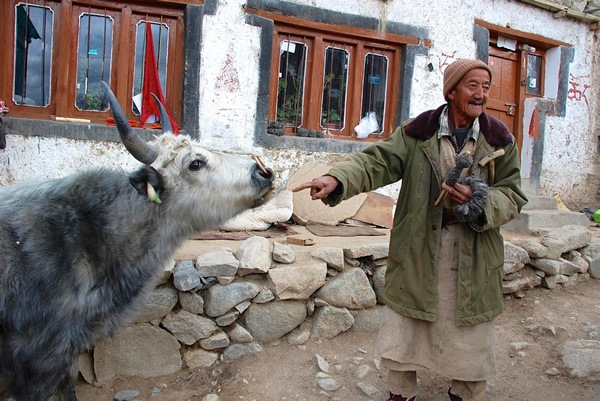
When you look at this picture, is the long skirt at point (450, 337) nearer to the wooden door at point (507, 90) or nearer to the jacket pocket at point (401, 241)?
the jacket pocket at point (401, 241)

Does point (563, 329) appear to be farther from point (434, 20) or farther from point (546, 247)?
point (434, 20)

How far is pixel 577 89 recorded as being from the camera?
8.50 meters

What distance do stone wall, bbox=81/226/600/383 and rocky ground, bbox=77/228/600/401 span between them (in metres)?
0.09

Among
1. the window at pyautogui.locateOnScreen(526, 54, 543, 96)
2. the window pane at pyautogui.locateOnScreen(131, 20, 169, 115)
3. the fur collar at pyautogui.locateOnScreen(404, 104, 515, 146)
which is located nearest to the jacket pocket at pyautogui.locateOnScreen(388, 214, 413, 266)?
the fur collar at pyautogui.locateOnScreen(404, 104, 515, 146)

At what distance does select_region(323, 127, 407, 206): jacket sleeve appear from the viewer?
2674mm

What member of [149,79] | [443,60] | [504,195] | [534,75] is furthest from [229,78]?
[534,75]

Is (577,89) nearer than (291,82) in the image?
No

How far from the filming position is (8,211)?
8.56ft

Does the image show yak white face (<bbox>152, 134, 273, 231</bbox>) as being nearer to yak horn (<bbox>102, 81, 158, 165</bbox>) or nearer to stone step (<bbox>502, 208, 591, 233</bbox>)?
yak horn (<bbox>102, 81, 158, 165</bbox>)

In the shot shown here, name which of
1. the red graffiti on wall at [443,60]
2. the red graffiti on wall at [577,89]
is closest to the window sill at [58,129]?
the red graffiti on wall at [443,60]

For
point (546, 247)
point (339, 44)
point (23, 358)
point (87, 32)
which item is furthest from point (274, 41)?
point (23, 358)

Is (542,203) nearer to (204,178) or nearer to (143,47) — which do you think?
(143,47)

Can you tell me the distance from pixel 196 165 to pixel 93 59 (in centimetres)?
366

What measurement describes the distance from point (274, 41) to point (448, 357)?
15.6ft
